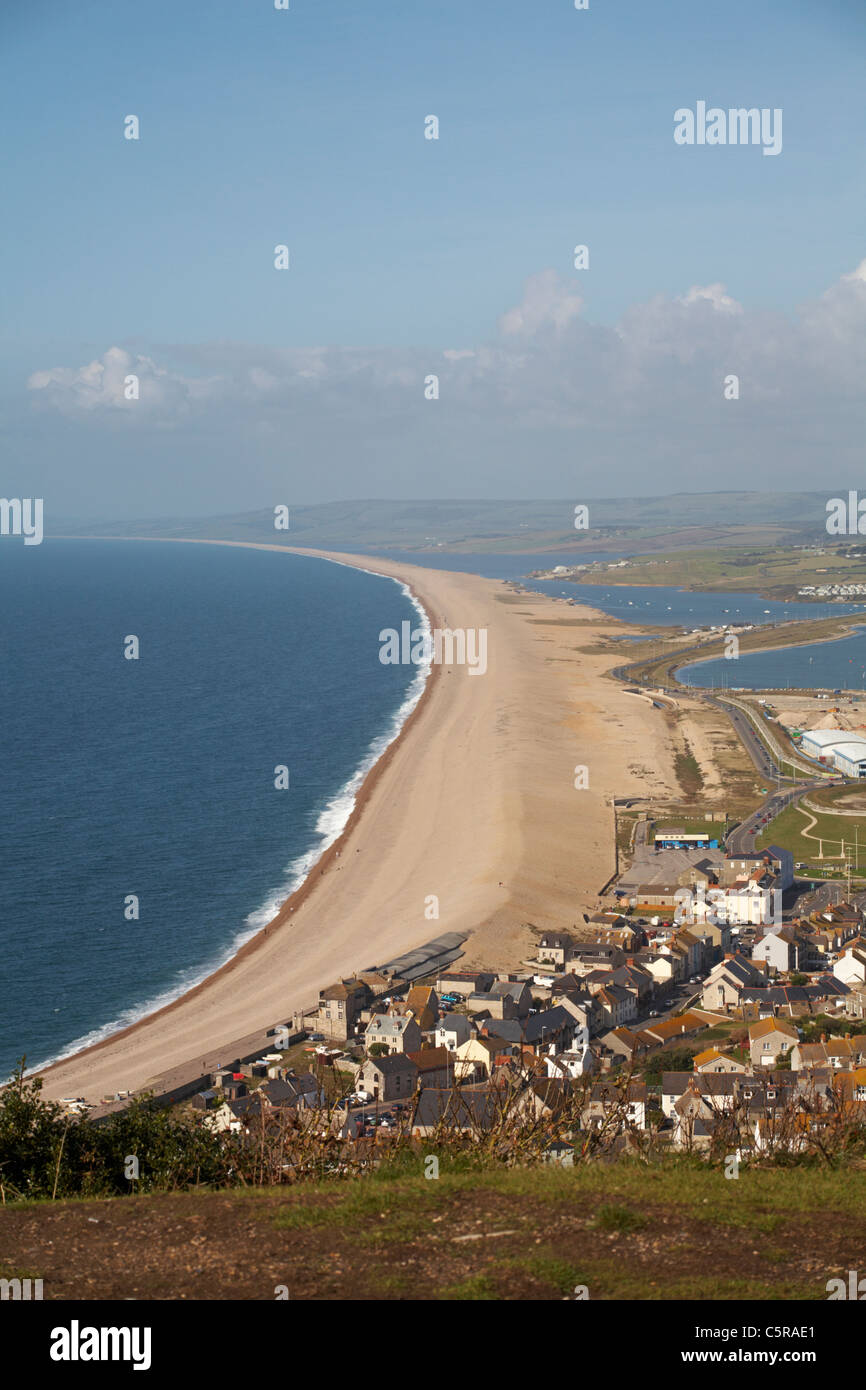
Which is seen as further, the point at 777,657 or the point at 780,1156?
the point at 777,657

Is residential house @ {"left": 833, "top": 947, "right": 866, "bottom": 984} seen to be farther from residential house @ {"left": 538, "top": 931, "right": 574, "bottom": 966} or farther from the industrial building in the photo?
the industrial building

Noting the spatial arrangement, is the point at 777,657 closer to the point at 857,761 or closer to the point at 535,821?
the point at 857,761

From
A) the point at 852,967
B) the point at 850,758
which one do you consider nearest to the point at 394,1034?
the point at 852,967

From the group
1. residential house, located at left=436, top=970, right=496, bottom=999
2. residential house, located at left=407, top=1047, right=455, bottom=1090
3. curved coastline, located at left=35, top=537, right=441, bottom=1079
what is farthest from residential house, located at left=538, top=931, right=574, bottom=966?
curved coastline, located at left=35, top=537, right=441, bottom=1079

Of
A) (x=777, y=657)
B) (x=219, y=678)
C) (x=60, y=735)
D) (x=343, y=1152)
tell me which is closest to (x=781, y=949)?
(x=343, y=1152)

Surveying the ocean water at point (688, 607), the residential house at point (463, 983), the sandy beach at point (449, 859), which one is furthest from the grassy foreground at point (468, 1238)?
the ocean water at point (688, 607)

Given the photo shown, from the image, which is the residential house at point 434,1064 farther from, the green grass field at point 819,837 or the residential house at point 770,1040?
the green grass field at point 819,837
